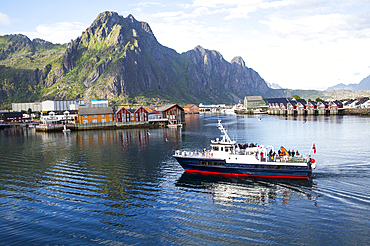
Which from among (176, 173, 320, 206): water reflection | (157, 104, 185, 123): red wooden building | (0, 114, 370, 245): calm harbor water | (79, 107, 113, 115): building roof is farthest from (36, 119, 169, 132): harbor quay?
(176, 173, 320, 206): water reflection

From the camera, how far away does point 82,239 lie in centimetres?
2470

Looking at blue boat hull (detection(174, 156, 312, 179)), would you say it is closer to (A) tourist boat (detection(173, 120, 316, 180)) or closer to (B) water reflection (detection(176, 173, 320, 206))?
(A) tourist boat (detection(173, 120, 316, 180))

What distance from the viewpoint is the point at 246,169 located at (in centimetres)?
4272

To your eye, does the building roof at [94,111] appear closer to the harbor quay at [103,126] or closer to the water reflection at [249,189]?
the harbor quay at [103,126]

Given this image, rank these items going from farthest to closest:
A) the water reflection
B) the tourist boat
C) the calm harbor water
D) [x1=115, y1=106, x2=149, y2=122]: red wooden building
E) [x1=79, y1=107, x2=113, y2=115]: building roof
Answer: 1. [x1=115, y1=106, x2=149, y2=122]: red wooden building
2. [x1=79, y1=107, x2=113, y2=115]: building roof
3. the tourist boat
4. the water reflection
5. the calm harbor water

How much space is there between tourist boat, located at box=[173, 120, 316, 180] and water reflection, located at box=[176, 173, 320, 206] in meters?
1.39

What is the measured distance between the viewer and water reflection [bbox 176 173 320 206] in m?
33.2

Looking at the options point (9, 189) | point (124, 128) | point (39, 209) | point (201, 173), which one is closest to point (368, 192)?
point (201, 173)

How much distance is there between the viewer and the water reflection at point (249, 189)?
109ft

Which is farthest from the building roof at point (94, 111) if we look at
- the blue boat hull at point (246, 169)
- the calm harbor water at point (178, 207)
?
the blue boat hull at point (246, 169)

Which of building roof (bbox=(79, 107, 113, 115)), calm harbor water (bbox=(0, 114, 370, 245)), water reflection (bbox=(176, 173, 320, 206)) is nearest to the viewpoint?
calm harbor water (bbox=(0, 114, 370, 245))

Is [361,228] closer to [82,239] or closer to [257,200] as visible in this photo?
[257,200]

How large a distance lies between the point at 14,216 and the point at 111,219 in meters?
11.7

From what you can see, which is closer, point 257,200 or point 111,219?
point 111,219
